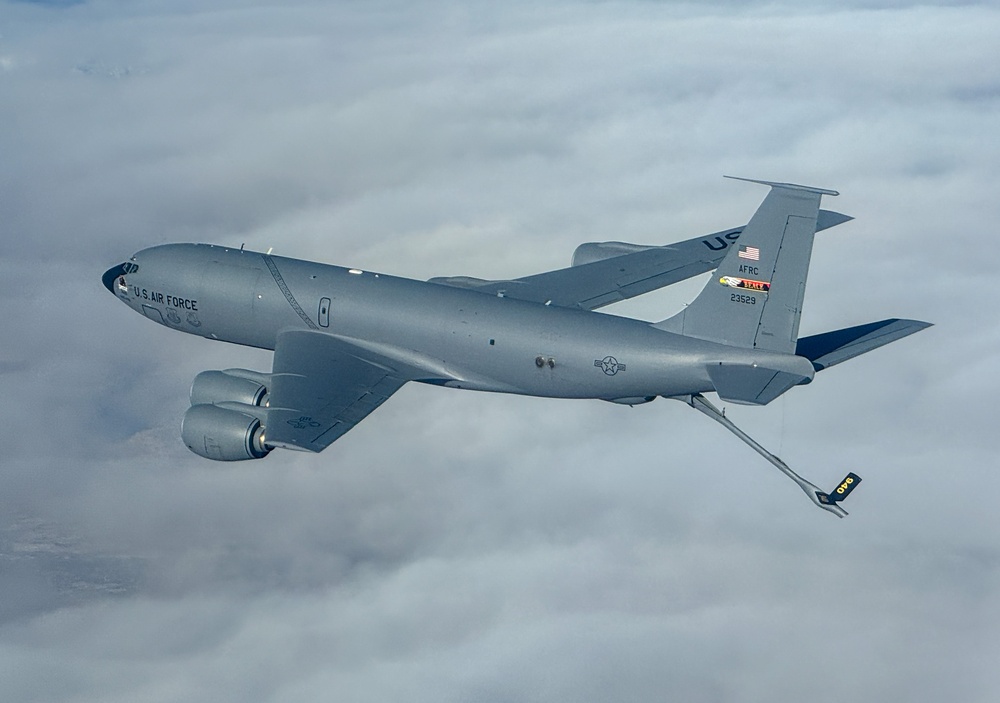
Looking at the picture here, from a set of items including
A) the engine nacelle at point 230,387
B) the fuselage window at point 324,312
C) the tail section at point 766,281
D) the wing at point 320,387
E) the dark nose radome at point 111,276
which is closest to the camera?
the tail section at point 766,281

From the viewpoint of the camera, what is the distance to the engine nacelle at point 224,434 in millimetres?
40688

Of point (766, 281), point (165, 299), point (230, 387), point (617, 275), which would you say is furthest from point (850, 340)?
point (165, 299)

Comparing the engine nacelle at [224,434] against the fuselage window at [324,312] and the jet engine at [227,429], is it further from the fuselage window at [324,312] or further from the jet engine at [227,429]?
the fuselage window at [324,312]

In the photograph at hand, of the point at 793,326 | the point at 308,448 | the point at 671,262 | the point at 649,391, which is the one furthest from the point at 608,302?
the point at 308,448

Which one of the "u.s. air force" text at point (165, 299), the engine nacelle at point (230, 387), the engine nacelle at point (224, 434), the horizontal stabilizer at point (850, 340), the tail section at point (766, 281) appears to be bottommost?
the engine nacelle at point (224, 434)

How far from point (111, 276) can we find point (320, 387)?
13.9 meters

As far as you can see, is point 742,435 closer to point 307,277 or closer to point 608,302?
point 608,302

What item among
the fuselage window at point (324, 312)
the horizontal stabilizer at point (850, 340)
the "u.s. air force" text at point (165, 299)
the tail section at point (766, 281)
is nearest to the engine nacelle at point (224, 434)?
the fuselage window at point (324, 312)

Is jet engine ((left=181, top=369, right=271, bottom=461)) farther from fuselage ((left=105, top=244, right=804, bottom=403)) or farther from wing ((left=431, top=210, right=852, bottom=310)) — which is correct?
wing ((left=431, top=210, right=852, bottom=310))

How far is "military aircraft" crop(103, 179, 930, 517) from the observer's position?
39.3 meters

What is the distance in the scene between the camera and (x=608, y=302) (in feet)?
159

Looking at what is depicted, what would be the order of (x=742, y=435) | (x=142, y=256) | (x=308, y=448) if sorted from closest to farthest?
(x=308, y=448) < (x=742, y=435) < (x=142, y=256)

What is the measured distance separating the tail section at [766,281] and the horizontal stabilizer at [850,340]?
7.97 feet

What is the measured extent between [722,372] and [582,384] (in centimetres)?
532
